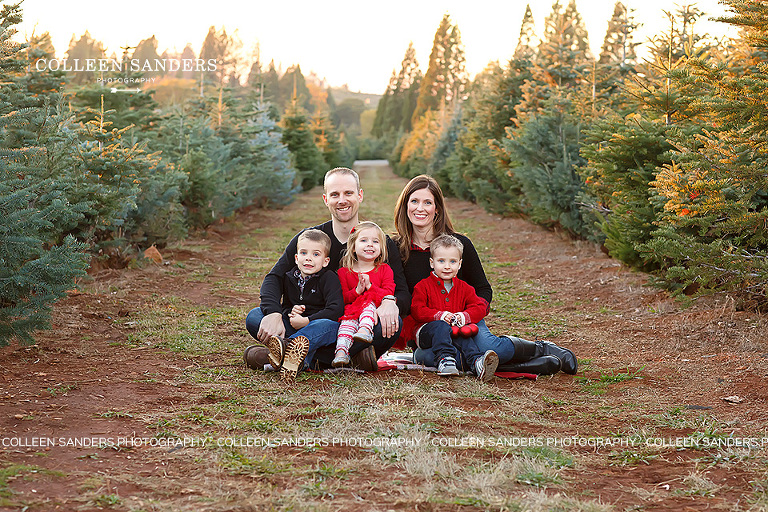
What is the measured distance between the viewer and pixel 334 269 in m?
5.29

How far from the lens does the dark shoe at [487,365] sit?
4.75m

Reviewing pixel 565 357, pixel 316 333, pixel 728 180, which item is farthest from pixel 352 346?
pixel 728 180

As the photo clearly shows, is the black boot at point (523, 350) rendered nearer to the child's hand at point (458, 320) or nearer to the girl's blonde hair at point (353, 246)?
the child's hand at point (458, 320)

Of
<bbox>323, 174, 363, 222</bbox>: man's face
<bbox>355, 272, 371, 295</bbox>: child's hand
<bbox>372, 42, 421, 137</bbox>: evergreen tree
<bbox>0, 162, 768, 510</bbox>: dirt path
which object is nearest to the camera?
<bbox>0, 162, 768, 510</bbox>: dirt path

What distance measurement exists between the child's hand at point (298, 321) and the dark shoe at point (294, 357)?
0.60ft

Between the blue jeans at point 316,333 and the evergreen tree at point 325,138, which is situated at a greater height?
the evergreen tree at point 325,138

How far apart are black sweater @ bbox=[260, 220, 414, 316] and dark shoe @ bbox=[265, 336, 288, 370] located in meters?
0.26

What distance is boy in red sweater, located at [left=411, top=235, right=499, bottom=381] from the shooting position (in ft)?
16.3

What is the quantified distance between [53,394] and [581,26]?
45470 millimetres

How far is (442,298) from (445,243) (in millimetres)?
413

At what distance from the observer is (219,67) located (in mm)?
41812

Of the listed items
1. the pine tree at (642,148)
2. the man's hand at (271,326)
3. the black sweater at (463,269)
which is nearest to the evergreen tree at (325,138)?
the pine tree at (642,148)

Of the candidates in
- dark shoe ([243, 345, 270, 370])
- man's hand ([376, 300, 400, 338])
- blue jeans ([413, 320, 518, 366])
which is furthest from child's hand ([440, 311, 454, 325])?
dark shoe ([243, 345, 270, 370])

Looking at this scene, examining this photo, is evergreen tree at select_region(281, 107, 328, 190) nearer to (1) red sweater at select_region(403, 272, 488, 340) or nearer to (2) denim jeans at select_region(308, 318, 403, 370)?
(1) red sweater at select_region(403, 272, 488, 340)
